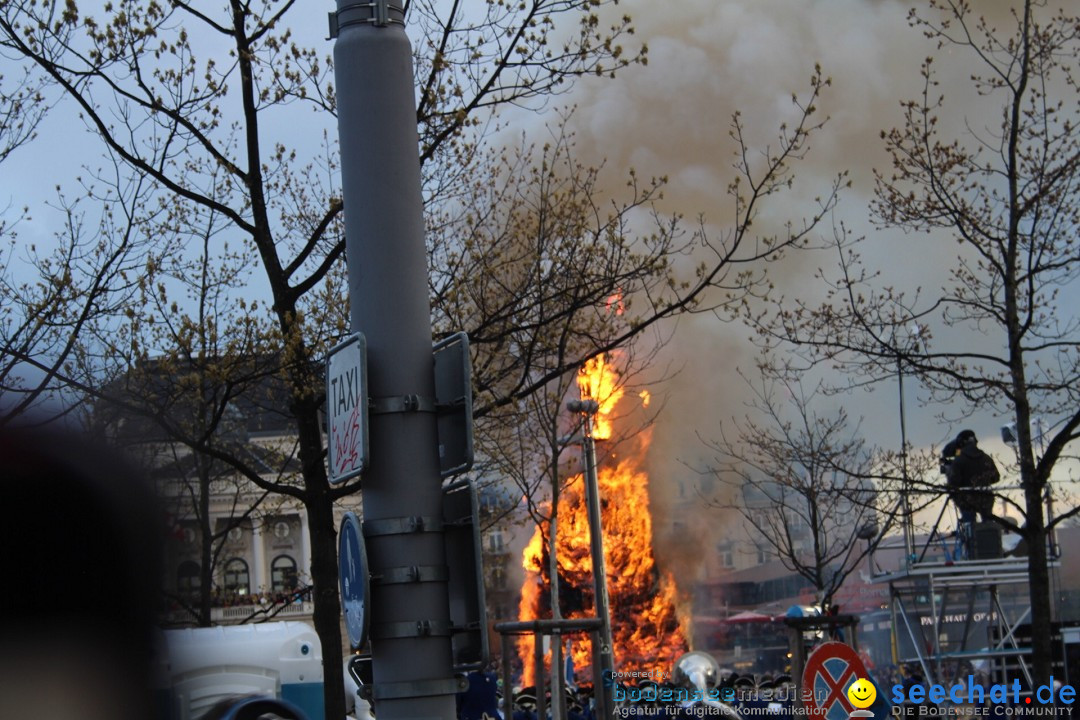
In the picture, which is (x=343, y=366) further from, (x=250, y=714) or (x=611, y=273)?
(x=611, y=273)

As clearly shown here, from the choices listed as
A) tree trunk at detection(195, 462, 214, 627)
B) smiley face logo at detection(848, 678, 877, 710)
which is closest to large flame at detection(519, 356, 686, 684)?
tree trunk at detection(195, 462, 214, 627)

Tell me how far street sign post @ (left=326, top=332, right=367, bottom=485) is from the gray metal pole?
0.26 feet

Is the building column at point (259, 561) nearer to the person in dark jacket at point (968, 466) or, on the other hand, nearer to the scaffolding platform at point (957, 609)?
the scaffolding platform at point (957, 609)

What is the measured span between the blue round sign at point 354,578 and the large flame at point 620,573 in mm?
36169

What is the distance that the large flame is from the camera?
143ft

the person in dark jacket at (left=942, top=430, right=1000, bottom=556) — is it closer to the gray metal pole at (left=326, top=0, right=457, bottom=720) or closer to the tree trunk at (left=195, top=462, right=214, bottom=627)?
the tree trunk at (left=195, top=462, right=214, bottom=627)

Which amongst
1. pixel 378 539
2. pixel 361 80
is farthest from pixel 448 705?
pixel 361 80

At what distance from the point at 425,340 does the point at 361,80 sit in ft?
3.66

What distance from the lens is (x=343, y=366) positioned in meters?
5.12

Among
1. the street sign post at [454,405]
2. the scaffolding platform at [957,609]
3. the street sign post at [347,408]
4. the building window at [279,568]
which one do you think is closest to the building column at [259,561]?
the building window at [279,568]

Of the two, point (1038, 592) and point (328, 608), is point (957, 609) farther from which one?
point (328, 608)

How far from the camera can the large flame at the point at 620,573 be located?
143ft

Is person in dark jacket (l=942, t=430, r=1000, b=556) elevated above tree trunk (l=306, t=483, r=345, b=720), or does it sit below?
above

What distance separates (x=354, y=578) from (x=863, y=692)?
547cm
